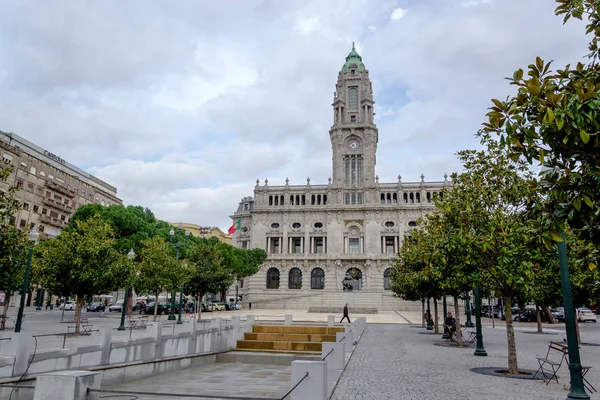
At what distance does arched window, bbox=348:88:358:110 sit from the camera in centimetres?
7688

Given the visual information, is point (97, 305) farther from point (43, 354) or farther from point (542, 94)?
point (542, 94)

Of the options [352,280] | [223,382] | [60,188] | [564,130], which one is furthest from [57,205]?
[564,130]

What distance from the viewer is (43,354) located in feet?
35.1

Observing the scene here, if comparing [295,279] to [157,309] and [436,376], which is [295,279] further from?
[436,376]

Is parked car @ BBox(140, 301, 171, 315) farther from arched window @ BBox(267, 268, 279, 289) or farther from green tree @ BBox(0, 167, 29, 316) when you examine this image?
green tree @ BBox(0, 167, 29, 316)

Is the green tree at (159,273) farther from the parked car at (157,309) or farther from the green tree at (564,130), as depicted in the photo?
the green tree at (564,130)

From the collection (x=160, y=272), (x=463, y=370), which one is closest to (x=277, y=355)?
(x=463, y=370)

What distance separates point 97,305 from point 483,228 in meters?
52.4

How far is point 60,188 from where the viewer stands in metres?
61.8

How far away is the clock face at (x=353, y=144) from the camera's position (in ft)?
245

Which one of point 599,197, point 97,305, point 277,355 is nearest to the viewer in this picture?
point 599,197

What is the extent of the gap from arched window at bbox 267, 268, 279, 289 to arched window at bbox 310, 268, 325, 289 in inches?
226

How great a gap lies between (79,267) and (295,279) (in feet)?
164

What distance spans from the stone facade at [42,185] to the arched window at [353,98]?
45.9 m
